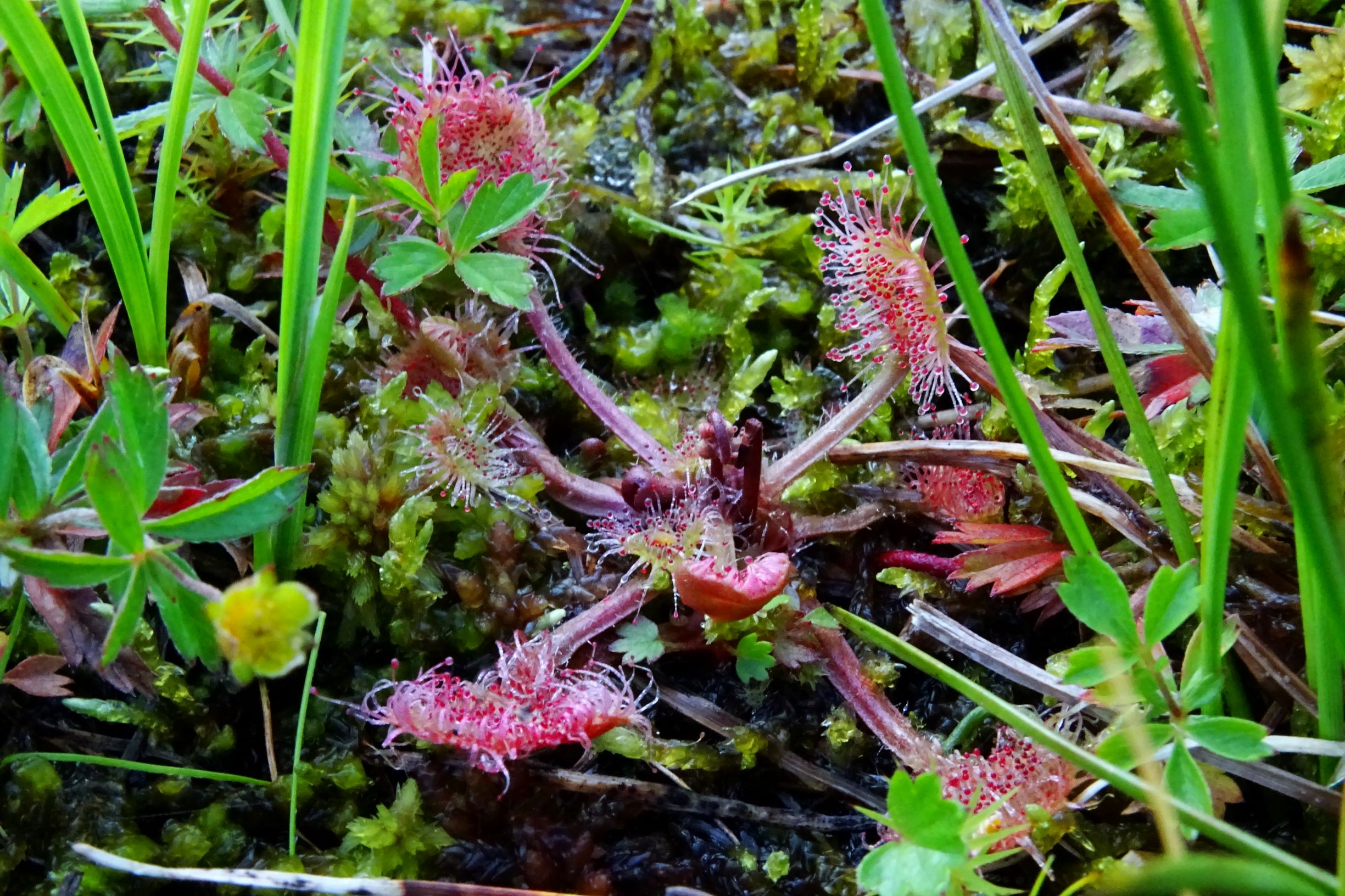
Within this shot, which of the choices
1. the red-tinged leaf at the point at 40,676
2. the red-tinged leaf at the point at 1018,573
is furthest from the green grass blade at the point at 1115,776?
the red-tinged leaf at the point at 40,676

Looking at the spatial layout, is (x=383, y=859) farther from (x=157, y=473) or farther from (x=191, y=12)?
(x=191, y=12)

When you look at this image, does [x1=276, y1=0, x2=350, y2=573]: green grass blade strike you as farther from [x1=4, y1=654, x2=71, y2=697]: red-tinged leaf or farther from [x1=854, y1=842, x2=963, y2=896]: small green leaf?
[x1=854, y1=842, x2=963, y2=896]: small green leaf

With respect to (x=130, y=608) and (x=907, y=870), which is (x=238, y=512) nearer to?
(x=130, y=608)

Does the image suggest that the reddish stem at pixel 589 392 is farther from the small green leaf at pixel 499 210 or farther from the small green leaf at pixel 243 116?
the small green leaf at pixel 243 116

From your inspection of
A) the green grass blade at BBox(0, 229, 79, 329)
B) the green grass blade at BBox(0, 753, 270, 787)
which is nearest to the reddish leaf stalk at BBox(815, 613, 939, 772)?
the green grass blade at BBox(0, 753, 270, 787)

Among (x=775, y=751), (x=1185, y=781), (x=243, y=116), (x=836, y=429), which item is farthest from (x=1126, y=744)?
(x=243, y=116)
